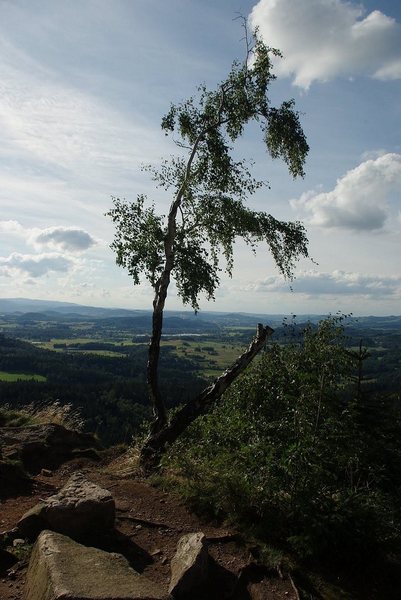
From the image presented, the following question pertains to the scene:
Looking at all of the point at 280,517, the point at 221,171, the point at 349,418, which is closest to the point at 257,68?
the point at 221,171

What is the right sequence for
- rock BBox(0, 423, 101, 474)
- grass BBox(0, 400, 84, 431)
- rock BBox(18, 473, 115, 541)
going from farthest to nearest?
1. grass BBox(0, 400, 84, 431)
2. rock BBox(0, 423, 101, 474)
3. rock BBox(18, 473, 115, 541)

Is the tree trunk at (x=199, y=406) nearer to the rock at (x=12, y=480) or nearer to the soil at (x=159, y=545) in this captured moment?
the soil at (x=159, y=545)

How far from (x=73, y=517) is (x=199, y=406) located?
6224 millimetres

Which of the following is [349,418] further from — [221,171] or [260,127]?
[260,127]

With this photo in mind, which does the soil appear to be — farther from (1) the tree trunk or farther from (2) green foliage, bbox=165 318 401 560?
(1) the tree trunk

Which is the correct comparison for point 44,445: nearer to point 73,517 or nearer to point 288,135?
point 73,517

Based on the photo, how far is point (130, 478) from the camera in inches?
478

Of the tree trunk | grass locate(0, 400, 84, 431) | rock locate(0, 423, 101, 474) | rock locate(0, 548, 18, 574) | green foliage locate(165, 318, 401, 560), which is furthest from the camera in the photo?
grass locate(0, 400, 84, 431)

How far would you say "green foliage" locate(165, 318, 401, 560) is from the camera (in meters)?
7.01

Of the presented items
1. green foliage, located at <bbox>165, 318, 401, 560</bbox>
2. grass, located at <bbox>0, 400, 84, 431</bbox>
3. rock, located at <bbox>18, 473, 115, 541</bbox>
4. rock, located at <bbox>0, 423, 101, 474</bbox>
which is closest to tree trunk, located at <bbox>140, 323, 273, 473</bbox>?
green foliage, located at <bbox>165, 318, 401, 560</bbox>

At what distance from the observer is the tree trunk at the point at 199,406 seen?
43.1 ft

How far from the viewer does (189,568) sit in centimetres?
637

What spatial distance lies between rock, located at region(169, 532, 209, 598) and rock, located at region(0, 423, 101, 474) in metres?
7.97

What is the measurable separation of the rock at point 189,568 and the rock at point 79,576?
646 mm
